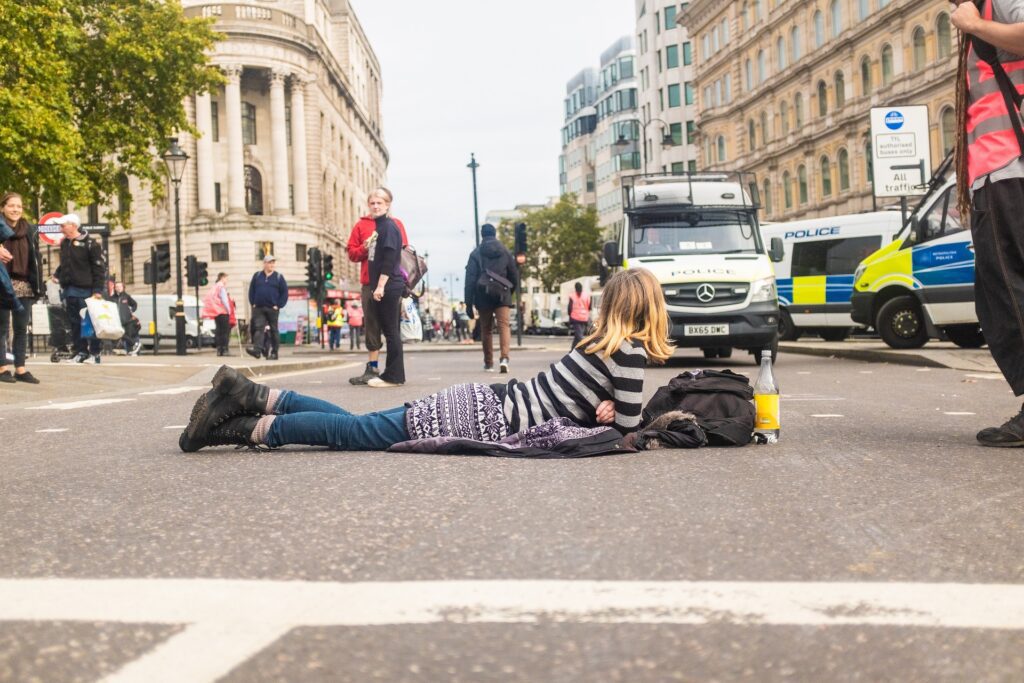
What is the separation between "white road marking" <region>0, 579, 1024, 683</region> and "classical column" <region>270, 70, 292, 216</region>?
70.9 meters

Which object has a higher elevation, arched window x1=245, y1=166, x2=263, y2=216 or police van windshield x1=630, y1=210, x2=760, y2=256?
arched window x1=245, y1=166, x2=263, y2=216

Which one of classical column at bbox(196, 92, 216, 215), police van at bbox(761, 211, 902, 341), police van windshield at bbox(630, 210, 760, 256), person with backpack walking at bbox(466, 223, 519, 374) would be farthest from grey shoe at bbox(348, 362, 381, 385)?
classical column at bbox(196, 92, 216, 215)

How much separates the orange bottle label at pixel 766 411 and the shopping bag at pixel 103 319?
1297cm

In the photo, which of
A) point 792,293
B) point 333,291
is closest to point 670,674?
point 792,293

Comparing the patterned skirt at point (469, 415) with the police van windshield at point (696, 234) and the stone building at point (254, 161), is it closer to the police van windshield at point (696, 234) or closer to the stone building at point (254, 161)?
the police van windshield at point (696, 234)

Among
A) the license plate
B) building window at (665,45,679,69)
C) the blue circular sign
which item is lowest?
the license plate

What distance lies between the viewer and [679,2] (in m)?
88.4

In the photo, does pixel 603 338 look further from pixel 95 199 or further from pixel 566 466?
pixel 95 199

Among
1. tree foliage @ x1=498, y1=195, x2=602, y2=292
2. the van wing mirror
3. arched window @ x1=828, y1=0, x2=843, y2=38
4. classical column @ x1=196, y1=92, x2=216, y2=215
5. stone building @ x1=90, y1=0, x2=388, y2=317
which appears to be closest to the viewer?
the van wing mirror

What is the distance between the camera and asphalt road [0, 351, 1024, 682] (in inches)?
90.7

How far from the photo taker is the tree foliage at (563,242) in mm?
86750

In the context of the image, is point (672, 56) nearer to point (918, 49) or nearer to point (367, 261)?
point (918, 49)

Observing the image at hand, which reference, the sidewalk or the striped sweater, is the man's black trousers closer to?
the striped sweater

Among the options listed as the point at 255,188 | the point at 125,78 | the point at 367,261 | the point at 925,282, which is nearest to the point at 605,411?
the point at 367,261
